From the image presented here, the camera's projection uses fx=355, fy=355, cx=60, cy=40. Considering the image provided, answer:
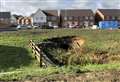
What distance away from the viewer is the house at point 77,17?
134000 millimetres

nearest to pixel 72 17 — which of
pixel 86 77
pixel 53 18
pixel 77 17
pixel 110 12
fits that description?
pixel 77 17

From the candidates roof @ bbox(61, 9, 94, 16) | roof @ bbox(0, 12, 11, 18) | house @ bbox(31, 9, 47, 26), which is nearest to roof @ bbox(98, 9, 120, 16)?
roof @ bbox(61, 9, 94, 16)

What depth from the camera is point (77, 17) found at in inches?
5349

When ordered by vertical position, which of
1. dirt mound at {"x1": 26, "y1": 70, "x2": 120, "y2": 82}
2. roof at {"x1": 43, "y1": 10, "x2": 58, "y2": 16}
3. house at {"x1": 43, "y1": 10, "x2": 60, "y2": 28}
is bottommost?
house at {"x1": 43, "y1": 10, "x2": 60, "y2": 28}

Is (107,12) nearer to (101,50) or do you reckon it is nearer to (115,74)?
(101,50)

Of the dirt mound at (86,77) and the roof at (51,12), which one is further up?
the dirt mound at (86,77)

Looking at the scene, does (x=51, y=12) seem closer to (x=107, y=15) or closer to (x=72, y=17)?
(x=72, y=17)

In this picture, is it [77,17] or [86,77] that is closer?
[86,77]

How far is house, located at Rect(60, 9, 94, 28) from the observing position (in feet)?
440

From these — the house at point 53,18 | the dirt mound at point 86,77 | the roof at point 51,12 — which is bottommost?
the house at point 53,18

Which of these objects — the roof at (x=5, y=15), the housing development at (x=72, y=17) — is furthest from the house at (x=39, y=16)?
the roof at (x=5, y=15)

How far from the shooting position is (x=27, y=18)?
143250mm

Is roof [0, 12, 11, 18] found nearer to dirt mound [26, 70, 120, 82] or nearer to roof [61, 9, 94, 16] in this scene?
roof [61, 9, 94, 16]

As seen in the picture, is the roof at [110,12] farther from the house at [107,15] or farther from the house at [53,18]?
the house at [53,18]
